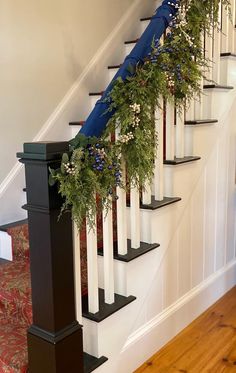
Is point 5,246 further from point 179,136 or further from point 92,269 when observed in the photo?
point 179,136

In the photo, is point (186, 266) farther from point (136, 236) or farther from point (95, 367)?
point (95, 367)

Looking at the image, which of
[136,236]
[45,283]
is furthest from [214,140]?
[45,283]

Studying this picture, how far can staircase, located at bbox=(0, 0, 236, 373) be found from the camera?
1764 mm

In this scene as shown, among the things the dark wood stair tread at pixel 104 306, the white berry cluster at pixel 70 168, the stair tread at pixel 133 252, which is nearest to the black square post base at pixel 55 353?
the dark wood stair tread at pixel 104 306

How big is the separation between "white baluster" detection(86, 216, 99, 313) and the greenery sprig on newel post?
14cm

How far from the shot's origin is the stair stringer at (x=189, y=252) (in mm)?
2039

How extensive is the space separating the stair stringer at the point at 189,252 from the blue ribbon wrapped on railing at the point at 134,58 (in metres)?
0.63

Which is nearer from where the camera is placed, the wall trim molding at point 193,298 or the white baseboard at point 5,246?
the wall trim molding at point 193,298

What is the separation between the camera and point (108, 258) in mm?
1766

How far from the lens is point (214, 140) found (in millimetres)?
2506

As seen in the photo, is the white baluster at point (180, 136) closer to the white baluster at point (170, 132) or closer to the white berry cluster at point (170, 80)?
the white baluster at point (170, 132)

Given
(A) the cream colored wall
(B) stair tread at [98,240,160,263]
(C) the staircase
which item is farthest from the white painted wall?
(B) stair tread at [98,240,160,263]

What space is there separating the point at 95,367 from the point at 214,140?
1.51 metres

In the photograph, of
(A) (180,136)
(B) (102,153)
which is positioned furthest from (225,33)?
(B) (102,153)
